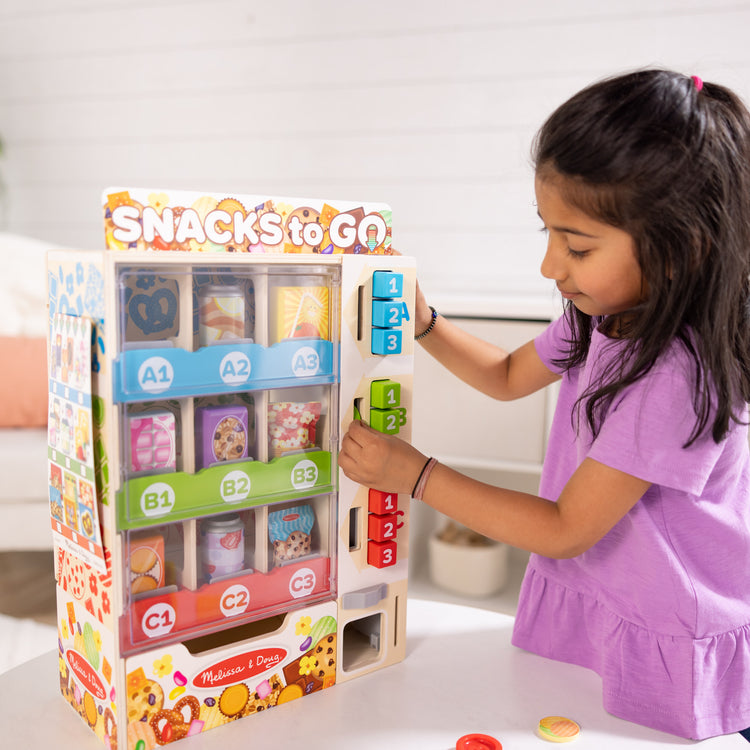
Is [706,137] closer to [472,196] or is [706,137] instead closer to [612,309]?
[612,309]

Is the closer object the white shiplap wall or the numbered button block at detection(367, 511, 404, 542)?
the numbered button block at detection(367, 511, 404, 542)

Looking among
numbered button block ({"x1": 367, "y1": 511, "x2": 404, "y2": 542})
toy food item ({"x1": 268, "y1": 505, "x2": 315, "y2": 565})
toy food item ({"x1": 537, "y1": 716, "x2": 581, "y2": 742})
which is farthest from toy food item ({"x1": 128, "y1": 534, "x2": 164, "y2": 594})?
toy food item ({"x1": 537, "y1": 716, "x2": 581, "y2": 742})

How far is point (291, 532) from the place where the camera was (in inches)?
30.0

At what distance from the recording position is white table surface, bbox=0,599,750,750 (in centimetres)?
68

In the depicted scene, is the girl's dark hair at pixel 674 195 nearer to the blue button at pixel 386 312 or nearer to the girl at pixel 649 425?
the girl at pixel 649 425

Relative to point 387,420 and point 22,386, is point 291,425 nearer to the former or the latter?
point 387,420

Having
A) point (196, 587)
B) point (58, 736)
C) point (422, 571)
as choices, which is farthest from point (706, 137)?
point (422, 571)

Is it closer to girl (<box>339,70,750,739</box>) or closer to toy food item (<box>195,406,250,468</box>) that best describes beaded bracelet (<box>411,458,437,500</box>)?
girl (<box>339,70,750,739</box>)

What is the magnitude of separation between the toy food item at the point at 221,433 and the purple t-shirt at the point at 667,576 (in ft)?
1.09

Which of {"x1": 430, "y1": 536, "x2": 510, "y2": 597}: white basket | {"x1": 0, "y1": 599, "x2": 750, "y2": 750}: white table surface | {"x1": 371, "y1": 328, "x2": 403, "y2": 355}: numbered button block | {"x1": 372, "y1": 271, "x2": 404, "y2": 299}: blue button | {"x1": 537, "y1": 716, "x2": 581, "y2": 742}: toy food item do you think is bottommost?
{"x1": 430, "y1": 536, "x2": 510, "y2": 597}: white basket

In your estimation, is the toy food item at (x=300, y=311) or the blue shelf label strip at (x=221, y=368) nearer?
the blue shelf label strip at (x=221, y=368)

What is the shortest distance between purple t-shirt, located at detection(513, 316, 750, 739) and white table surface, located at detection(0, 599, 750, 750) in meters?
0.03

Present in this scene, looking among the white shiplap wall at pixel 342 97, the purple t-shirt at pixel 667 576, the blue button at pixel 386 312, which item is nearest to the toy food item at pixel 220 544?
the blue button at pixel 386 312

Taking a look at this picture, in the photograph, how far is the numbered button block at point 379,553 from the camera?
787mm
